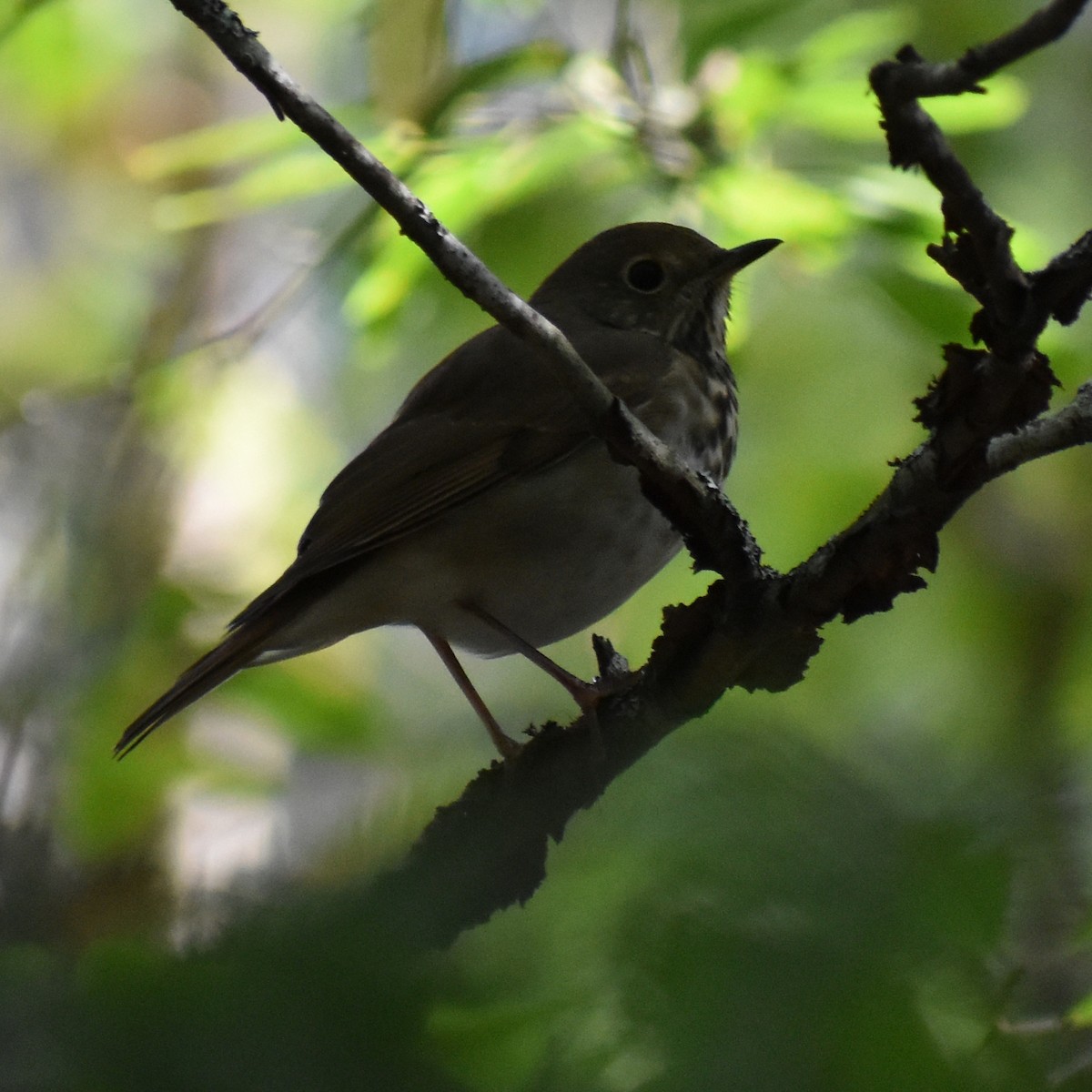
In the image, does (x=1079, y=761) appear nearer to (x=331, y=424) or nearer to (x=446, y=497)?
(x=446, y=497)

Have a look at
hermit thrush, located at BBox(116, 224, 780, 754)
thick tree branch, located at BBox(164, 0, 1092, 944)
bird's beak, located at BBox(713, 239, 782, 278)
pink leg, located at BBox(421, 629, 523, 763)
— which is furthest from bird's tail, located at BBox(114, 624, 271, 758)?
bird's beak, located at BBox(713, 239, 782, 278)

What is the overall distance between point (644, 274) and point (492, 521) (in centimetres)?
128

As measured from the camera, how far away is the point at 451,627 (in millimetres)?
4211

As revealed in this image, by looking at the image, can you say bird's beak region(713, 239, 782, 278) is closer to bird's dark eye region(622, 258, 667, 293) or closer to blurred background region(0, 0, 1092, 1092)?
blurred background region(0, 0, 1092, 1092)

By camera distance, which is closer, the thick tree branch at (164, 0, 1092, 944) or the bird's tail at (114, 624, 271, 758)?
the thick tree branch at (164, 0, 1092, 944)

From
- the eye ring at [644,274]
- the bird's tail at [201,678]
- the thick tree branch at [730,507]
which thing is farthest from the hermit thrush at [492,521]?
the thick tree branch at [730,507]

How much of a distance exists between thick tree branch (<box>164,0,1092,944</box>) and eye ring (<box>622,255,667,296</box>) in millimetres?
2023

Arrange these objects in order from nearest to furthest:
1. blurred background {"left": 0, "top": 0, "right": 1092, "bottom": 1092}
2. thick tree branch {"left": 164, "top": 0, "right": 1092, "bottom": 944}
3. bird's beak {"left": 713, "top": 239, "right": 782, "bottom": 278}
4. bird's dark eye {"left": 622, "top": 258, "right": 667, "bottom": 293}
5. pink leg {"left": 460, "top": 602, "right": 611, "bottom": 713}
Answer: blurred background {"left": 0, "top": 0, "right": 1092, "bottom": 1092} → thick tree branch {"left": 164, "top": 0, "right": 1092, "bottom": 944} → pink leg {"left": 460, "top": 602, "right": 611, "bottom": 713} → bird's beak {"left": 713, "top": 239, "right": 782, "bottom": 278} → bird's dark eye {"left": 622, "top": 258, "right": 667, "bottom": 293}

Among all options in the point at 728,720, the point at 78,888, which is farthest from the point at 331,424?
the point at 728,720

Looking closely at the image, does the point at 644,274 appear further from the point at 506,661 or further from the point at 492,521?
the point at 506,661

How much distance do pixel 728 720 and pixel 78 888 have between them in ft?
3.00

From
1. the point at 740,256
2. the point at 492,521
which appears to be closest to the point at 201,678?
the point at 492,521

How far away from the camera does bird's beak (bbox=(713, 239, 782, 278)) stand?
406 cm

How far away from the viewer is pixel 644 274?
4.75m
